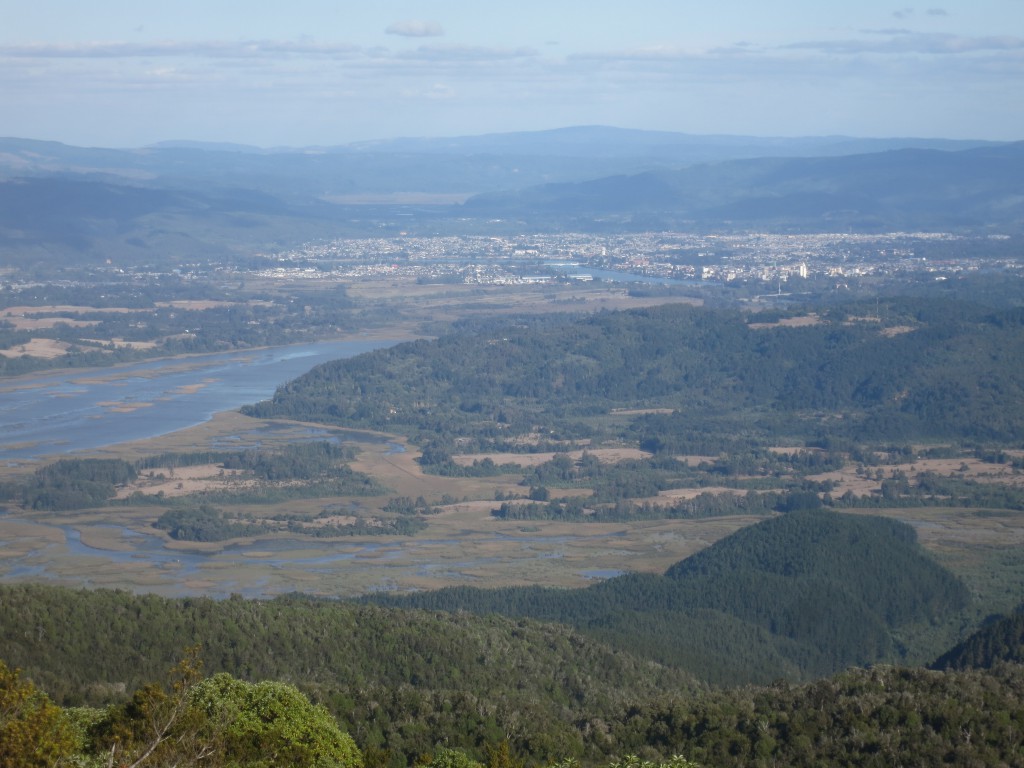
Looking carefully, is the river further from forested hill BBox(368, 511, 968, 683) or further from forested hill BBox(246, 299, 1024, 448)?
forested hill BBox(368, 511, 968, 683)

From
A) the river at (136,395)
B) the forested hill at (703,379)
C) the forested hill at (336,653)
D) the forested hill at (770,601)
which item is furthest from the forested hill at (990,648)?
the river at (136,395)

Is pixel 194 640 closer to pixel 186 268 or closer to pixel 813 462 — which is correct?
pixel 813 462

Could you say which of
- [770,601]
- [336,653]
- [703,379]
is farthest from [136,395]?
[336,653]

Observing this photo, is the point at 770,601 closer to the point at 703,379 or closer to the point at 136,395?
the point at 703,379

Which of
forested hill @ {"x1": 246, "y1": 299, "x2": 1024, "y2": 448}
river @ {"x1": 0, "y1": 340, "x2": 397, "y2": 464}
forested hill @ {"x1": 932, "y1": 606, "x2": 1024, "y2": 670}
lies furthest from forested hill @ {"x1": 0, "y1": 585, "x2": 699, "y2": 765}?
forested hill @ {"x1": 246, "y1": 299, "x2": 1024, "y2": 448}

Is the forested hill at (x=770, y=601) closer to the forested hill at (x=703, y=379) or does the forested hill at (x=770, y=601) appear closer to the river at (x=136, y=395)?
the forested hill at (x=703, y=379)

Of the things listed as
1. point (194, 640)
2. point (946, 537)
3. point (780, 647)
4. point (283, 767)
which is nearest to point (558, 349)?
point (946, 537)
